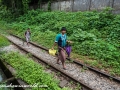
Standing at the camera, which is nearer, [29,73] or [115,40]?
[29,73]

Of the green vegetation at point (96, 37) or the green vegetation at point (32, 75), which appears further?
the green vegetation at point (96, 37)

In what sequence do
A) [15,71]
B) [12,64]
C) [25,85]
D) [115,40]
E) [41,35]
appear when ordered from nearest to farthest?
[25,85] < [15,71] < [12,64] < [115,40] < [41,35]

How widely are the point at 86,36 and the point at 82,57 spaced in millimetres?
2530

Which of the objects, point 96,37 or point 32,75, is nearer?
point 32,75

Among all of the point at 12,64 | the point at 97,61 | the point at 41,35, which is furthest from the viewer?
the point at 41,35

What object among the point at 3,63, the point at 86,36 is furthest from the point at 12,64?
the point at 86,36

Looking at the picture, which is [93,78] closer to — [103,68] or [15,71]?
[103,68]

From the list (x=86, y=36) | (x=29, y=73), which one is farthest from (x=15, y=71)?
(x=86, y=36)

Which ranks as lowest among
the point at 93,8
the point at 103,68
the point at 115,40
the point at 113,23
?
the point at 103,68

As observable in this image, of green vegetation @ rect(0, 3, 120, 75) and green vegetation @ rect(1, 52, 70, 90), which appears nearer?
green vegetation @ rect(1, 52, 70, 90)

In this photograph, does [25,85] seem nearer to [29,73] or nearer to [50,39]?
[29,73]

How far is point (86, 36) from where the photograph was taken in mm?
11984

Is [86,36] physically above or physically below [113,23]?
below

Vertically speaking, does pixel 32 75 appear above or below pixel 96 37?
below
